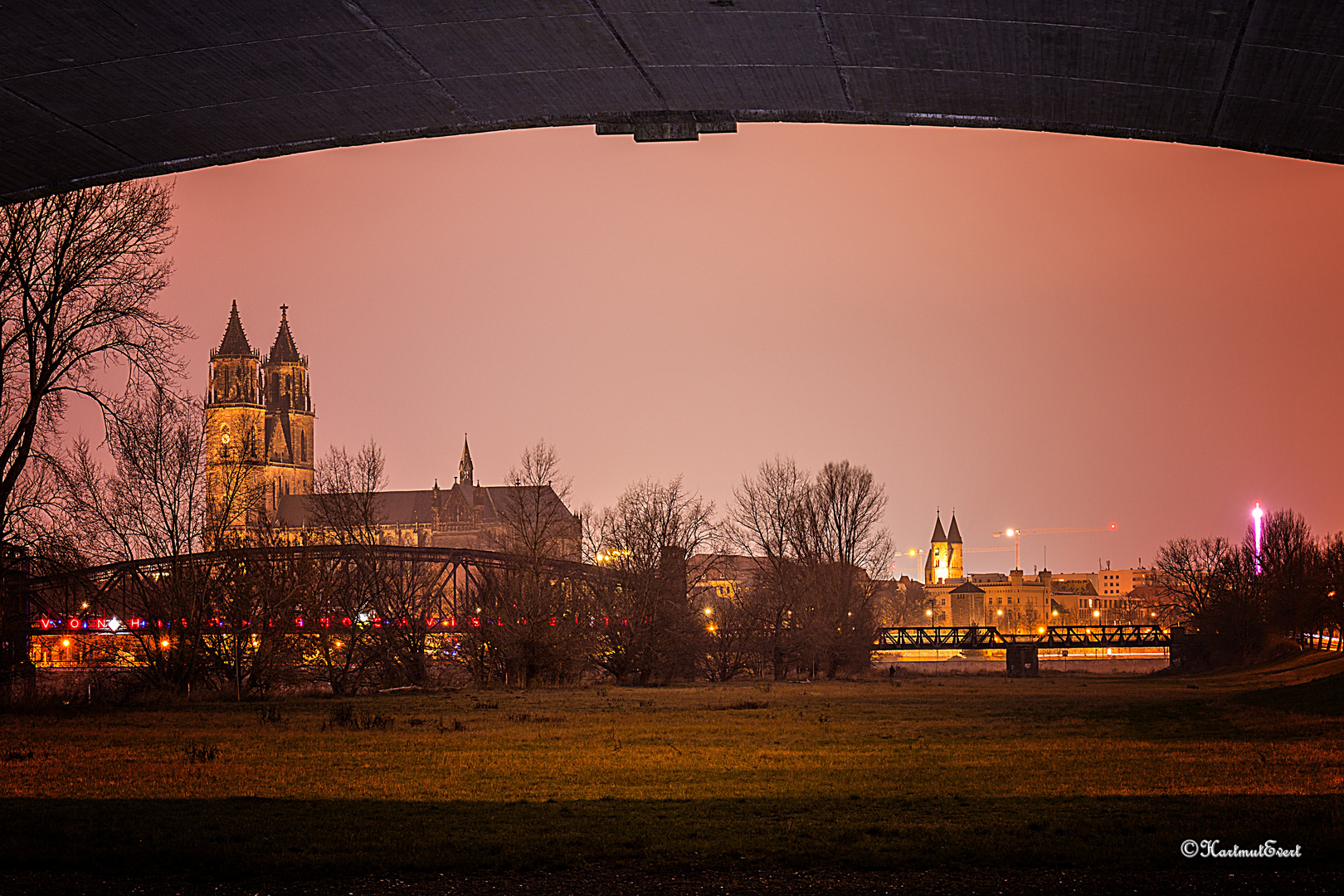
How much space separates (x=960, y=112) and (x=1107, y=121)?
0.96 meters

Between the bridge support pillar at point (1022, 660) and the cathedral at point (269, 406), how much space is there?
103 meters

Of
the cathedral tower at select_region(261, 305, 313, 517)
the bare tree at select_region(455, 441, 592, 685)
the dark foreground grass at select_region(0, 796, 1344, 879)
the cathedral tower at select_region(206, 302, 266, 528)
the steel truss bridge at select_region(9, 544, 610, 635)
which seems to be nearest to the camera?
the dark foreground grass at select_region(0, 796, 1344, 879)

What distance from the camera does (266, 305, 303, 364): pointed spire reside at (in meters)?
180

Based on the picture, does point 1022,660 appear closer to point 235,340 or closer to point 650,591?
point 650,591

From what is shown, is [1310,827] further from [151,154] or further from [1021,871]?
[151,154]

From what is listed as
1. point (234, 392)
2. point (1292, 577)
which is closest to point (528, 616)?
point (1292, 577)

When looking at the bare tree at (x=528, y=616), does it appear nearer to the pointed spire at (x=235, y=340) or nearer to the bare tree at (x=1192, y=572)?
the bare tree at (x=1192, y=572)

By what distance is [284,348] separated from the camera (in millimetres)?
180625

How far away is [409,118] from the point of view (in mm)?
8281

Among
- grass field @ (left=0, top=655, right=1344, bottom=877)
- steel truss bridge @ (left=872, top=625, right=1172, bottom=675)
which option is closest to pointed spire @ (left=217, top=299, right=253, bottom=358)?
steel truss bridge @ (left=872, top=625, right=1172, bottom=675)

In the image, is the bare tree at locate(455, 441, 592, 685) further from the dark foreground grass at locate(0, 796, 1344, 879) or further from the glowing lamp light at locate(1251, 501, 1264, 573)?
the glowing lamp light at locate(1251, 501, 1264, 573)

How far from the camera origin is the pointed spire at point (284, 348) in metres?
180

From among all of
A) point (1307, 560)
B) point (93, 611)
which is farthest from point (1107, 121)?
point (1307, 560)

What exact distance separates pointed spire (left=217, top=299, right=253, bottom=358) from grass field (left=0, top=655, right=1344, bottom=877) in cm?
14554
